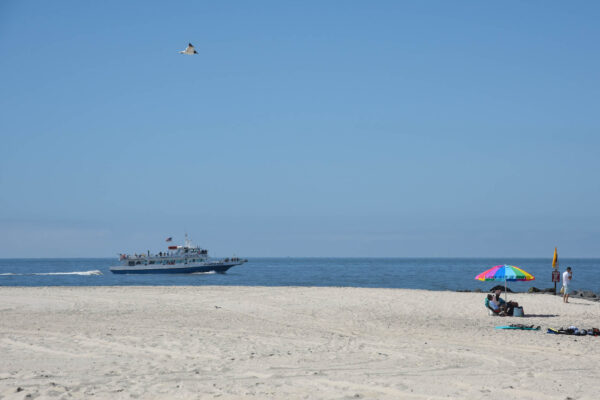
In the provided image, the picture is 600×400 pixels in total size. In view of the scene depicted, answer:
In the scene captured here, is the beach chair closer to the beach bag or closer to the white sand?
the white sand

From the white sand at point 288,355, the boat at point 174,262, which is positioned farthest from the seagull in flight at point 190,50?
the boat at point 174,262

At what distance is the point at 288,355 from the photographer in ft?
39.1

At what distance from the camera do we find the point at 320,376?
976cm

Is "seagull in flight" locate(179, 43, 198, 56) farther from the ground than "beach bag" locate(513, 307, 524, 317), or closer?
farther from the ground

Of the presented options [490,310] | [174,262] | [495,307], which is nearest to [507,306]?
[495,307]

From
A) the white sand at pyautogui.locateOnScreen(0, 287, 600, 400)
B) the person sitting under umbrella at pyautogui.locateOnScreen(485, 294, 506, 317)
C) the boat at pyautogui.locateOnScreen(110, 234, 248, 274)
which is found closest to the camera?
the white sand at pyautogui.locateOnScreen(0, 287, 600, 400)

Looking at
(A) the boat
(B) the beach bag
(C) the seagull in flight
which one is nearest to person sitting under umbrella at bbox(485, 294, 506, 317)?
(B) the beach bag

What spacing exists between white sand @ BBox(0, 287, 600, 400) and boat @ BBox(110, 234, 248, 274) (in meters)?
59.4

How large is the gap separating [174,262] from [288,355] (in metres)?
72.7

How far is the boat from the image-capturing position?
8138 centimetres

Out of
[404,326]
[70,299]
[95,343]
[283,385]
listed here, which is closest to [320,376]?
[283,385]

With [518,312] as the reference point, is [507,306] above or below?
above

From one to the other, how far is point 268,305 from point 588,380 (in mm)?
16498

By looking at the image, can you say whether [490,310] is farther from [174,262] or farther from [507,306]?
[174,262]
